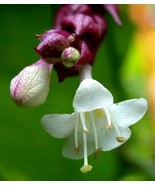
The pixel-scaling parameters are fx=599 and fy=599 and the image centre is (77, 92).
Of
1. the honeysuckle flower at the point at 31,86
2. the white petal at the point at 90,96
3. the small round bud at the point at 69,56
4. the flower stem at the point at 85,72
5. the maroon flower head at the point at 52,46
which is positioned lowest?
the white petal at the point at 90,96

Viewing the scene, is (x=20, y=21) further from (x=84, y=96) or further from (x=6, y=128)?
(x=84, y=96)

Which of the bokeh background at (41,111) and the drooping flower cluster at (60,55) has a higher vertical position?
the drooping flower cluster at (60,55)

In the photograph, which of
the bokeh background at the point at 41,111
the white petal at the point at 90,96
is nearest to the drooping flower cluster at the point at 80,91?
the white petal at the point at 90,96

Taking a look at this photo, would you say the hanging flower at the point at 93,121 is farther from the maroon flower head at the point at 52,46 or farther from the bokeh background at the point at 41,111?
the bokeh background at the point at 41,111

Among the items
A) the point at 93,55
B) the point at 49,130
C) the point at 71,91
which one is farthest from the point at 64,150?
the point at 71,91

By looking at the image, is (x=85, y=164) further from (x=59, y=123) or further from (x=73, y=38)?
(x=73, y=38)

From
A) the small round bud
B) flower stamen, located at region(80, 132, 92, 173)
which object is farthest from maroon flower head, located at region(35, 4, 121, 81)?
flower stamen, located at region(80, 132, 92, 173)

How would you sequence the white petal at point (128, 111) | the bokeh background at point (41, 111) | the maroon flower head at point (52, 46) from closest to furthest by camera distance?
the maroon flower head at point (52, 46), the white petal at point (128, 111), the bokeh background at point (41, 111)

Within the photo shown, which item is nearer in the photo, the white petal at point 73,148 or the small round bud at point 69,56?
the small round bud at point 69,56
